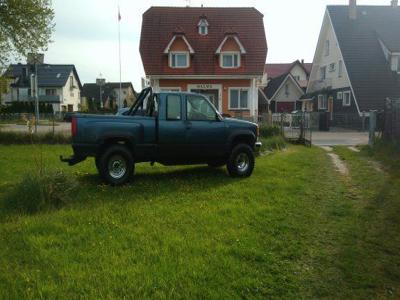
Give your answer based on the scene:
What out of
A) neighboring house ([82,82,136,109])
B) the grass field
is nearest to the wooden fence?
the grass field

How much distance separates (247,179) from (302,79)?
64707 mm

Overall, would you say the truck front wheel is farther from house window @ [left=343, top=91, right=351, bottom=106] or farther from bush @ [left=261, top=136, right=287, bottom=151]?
house window @ [left=343, top=91, right=351, bottom=106]

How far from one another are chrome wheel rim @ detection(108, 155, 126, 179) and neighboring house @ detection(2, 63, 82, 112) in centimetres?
6553

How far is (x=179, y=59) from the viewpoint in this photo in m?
36.9

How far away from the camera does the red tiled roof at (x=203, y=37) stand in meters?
36.8

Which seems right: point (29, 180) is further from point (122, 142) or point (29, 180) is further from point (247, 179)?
point (247, 179)

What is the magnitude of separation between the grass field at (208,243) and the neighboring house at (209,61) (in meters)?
27.3

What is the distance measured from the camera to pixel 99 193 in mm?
9102

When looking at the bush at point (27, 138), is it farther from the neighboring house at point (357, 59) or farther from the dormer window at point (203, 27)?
the neighboring house at point (357, 59)

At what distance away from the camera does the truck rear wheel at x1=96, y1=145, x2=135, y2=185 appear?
32.4 ft

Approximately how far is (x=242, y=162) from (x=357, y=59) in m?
31.4

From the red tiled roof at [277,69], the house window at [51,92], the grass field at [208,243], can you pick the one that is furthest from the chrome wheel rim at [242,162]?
the house window at [51,92]

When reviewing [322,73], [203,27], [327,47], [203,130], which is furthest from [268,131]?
[322,73]

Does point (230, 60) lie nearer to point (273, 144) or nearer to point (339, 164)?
point (273, 144)
